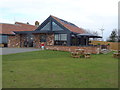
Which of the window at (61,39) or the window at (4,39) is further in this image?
the window at (4,39)

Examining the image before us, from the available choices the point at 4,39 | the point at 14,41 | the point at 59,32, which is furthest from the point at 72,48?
the point at 4,39

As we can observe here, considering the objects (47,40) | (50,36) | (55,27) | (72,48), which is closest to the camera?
(72,48)

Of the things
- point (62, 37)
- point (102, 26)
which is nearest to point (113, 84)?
point (62, 37)

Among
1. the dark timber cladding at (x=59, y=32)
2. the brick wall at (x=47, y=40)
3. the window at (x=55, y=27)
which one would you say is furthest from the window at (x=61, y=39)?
the window at (x=55, y=27)

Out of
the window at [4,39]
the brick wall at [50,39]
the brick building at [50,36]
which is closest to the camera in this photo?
the brick building at [50,36]

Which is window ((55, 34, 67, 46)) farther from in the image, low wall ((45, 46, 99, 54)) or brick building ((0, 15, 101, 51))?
low wall ((45, 46, 99, 54))

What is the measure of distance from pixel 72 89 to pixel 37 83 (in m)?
1.25

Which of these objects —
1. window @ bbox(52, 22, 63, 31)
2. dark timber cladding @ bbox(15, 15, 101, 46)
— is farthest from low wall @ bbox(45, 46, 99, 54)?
window @ bbox(52, 22, 63, 31)

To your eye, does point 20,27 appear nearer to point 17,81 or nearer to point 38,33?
point 38,33

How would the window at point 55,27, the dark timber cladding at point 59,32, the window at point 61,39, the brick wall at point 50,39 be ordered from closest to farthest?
the dark timber cladding at point 59,32 → the window at point 61,39 → the window at point 55,27 → the brick wall at point 50,39

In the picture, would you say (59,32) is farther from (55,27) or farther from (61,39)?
(55,27)

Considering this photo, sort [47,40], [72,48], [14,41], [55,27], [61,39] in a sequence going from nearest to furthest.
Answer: [72,48] < [61,39] < [55,27] < [47,40] < [14,41]

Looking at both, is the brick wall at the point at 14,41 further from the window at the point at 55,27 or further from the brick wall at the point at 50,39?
the window at the point at 55,27

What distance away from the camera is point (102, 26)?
50688 millimetres
